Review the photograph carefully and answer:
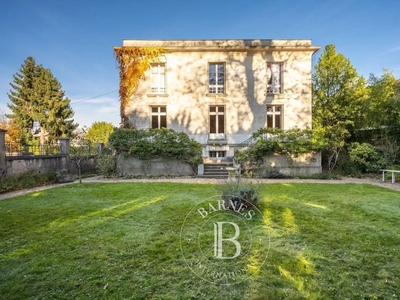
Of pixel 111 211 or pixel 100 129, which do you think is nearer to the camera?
pixel 111 211

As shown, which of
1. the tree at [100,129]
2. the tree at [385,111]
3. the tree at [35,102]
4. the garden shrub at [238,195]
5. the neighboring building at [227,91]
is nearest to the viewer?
the garden shrub at [238,195]

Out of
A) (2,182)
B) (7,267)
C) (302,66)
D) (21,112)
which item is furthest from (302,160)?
(21,112)

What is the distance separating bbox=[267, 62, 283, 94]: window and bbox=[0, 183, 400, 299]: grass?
975cm

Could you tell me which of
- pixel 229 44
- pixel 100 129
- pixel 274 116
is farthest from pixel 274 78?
pixel 100 129

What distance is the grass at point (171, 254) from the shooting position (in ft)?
6.81

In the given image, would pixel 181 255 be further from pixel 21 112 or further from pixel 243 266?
pixel 21 112

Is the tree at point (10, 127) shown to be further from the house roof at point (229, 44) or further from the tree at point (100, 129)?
the house roof at point (229, 44)

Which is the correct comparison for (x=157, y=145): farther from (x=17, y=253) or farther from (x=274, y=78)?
(x=274, y=78)

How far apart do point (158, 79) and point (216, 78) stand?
11.8 ft

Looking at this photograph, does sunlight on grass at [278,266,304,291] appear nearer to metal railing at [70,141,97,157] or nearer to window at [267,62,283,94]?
metal railing at [70,141,97,157]

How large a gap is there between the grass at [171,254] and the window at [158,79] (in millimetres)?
9686

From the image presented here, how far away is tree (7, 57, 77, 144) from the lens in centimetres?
2258

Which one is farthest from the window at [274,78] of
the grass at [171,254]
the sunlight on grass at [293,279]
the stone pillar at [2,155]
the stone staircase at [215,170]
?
the stone pillar at [2,155]

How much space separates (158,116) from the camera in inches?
521
